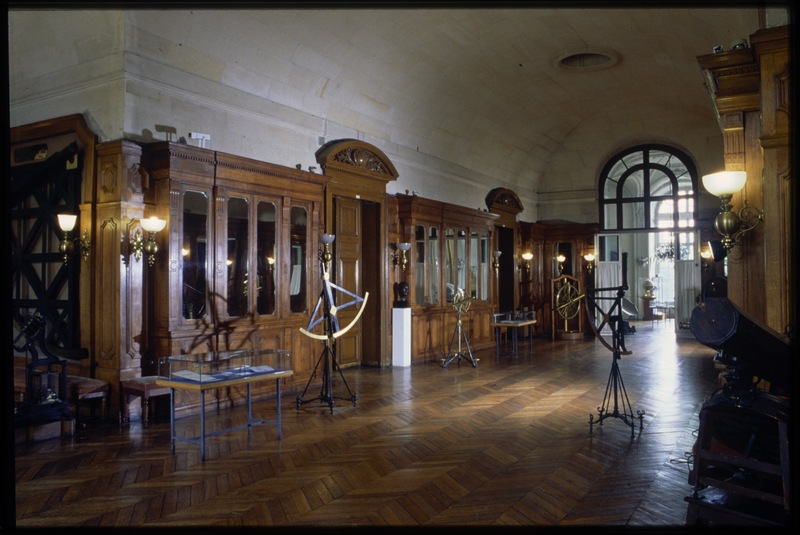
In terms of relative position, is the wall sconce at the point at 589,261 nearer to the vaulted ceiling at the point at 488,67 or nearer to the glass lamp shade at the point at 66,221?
the vaulted ceiling at the point at 488,67

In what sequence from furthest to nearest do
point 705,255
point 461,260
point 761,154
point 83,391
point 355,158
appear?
point 705,255
point 461,260
point 355,158
point 83,391
point 761,154

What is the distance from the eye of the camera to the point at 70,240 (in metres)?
6.70

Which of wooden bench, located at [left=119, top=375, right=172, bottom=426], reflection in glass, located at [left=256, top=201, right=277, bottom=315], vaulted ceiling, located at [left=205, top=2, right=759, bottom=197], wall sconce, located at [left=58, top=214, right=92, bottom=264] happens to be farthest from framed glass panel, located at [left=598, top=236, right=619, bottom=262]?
wall sconce, located at [left=58, top=214, right=92, bottom=264]

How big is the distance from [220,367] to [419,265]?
20.3 feet

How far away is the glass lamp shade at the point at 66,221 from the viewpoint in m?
6.45

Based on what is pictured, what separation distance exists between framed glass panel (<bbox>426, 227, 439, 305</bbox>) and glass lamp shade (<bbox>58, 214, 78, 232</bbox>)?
634cm

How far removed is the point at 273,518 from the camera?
12.2ft

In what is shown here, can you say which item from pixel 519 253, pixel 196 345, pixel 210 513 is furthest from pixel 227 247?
pixel 519 253

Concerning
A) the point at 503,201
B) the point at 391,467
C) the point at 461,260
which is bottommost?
the point at 391,467

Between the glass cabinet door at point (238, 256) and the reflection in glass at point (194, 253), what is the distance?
1.13ft

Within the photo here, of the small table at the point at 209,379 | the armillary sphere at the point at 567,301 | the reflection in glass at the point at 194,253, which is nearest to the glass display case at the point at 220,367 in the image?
the small table at the point at 209,379

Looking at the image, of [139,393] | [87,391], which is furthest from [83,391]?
[139,393]

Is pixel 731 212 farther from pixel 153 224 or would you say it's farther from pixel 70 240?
pixel 70 240
